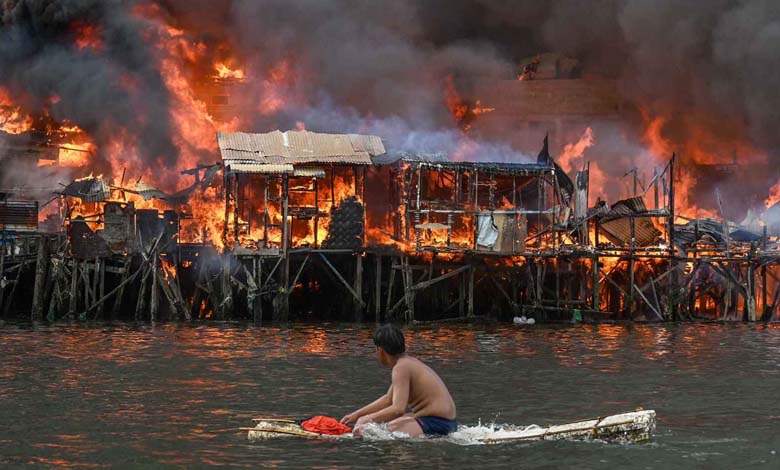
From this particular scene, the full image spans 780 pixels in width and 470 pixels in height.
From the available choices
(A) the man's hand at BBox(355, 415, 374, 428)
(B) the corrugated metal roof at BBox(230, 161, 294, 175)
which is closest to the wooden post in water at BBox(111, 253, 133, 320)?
A: (B) the corrugated metal roof at BBox(230, 161, 294, 175)

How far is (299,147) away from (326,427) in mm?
28889

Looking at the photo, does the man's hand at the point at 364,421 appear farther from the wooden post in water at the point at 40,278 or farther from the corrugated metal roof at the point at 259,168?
the wooden post in water at the point at 40,278

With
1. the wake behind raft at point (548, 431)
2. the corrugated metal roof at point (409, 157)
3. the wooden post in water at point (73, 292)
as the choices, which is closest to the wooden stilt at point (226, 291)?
the wooden post in water at point (73, 292)

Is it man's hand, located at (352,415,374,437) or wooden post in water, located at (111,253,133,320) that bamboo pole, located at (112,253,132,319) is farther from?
man's hand, located at (352,415,374,437)

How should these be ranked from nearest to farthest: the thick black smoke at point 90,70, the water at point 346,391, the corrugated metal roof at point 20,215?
the water at point 346,391 → the corrugated metal roof at point 20,215 → the thick black smoke at point 90,70

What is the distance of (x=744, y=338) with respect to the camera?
35.3 metres

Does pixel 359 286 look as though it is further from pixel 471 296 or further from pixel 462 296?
pixel 471 296

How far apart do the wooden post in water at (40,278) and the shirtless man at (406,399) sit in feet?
93.7

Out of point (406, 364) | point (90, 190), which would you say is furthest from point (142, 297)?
point (406, 364)

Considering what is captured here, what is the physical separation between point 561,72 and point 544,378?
4409 cm

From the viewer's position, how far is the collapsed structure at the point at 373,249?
41.4m

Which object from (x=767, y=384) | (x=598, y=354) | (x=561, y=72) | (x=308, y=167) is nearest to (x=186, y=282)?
(x=308, y=167)

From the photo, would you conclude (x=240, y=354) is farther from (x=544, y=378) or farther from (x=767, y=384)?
(x=767, y=384)

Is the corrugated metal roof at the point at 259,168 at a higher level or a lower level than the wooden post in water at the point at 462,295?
higher
